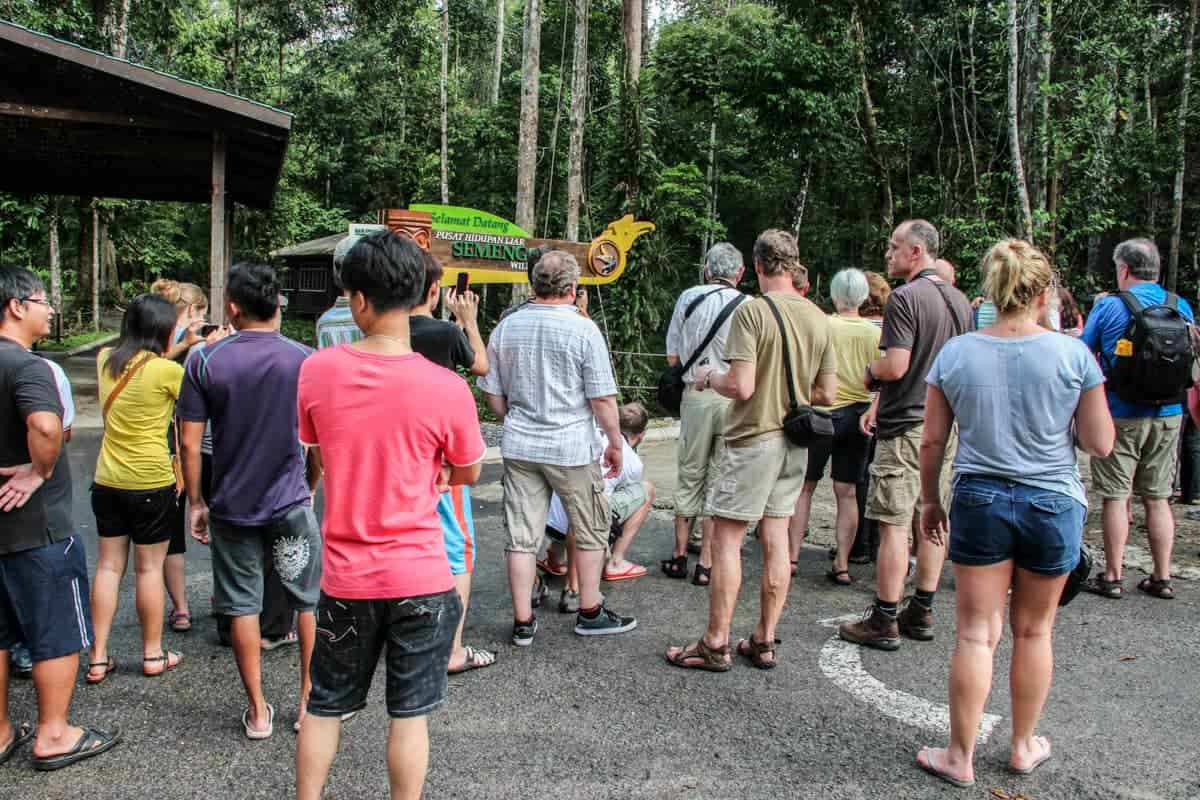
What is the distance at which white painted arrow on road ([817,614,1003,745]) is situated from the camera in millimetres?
3279

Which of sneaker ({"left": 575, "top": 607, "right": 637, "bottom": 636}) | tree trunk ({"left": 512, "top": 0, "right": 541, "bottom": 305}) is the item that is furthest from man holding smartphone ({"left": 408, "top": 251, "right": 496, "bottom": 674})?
tree trunk ({"left": 512, "top": 0, "right": 541, "bottom": 305})

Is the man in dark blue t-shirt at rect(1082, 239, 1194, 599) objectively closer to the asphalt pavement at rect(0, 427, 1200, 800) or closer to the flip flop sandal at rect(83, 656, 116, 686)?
the asphalt pavement at rect(0, 427, 1200, 800)

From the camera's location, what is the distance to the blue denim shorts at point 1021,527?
2.70 metres

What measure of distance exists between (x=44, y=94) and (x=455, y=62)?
24.9 metres

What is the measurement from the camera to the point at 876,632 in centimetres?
404

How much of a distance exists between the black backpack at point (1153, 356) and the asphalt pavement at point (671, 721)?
1.21m

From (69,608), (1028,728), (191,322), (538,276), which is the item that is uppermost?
(538,276)

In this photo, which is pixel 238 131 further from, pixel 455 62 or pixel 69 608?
pixel 455 62

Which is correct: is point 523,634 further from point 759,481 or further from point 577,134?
point 577,134

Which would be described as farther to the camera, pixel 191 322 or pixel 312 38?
pixel 312 38

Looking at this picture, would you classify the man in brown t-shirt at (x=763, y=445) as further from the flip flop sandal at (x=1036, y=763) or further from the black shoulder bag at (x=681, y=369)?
the flip flop sandal at (x=1036, y=763)

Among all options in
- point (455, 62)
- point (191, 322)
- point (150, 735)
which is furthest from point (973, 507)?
point (455, 62)

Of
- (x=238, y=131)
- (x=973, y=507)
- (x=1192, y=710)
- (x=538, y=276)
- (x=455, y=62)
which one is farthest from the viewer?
(x=455, y=62)

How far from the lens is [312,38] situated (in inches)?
1050
